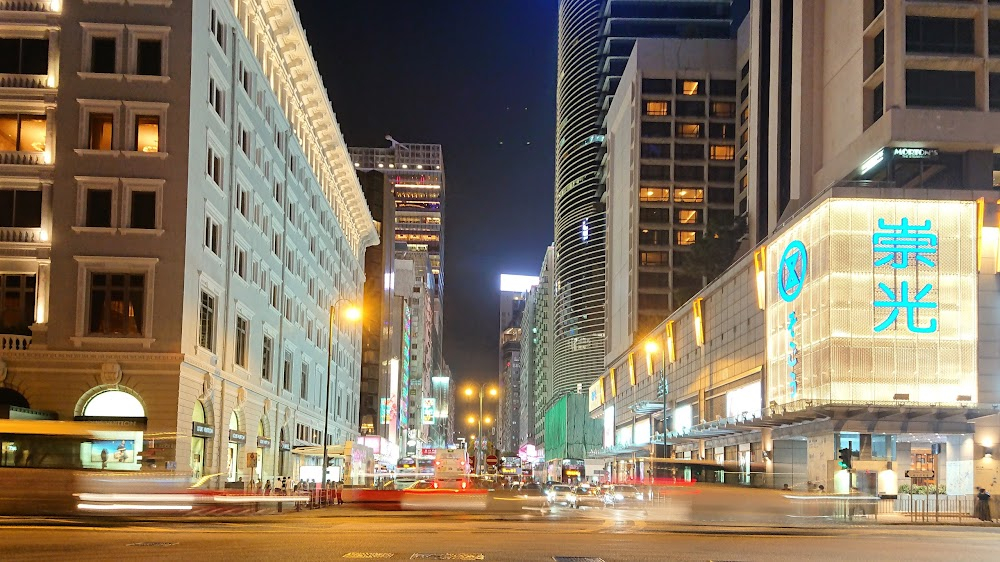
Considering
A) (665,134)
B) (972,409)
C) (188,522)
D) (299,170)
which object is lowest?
(188,522)

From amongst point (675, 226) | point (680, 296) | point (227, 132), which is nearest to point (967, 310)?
point (227, 132)

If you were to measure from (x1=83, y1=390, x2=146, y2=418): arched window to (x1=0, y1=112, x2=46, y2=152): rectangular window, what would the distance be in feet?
36.0

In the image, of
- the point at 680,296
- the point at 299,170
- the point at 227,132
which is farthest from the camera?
the point at 680,296

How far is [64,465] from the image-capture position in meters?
43.1

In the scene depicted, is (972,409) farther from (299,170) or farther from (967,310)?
(299,170)

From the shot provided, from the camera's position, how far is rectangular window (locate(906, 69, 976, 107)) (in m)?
63.6

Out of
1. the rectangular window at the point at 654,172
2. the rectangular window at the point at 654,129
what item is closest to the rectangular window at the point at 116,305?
the rectangular window at the point at 654,172

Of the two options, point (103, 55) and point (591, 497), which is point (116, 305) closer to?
point (103, 55)

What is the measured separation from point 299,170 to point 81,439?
34.3 m

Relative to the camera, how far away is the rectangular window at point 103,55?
152 feet

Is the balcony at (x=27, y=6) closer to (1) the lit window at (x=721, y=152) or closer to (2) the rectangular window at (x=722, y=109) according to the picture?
(1) the lit window at (x=721, y=152)

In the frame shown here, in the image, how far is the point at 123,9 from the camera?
46406 mm


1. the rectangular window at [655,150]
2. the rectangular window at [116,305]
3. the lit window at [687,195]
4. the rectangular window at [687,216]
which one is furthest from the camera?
the lit window at [687,195]

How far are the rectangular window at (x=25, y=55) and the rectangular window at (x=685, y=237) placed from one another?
95.5m
